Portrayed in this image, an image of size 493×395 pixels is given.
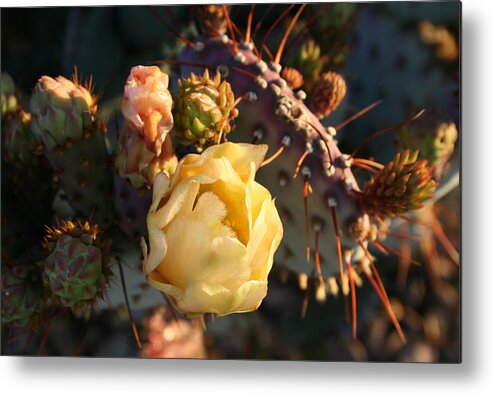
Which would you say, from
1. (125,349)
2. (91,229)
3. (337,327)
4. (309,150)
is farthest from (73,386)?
(309,150)

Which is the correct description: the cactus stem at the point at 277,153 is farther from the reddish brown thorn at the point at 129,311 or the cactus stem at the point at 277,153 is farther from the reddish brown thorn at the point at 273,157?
the reddish brown thorn at the point at 129,311

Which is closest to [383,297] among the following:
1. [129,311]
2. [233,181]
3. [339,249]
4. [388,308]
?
[388,308]

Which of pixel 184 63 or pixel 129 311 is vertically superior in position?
pixel 184 63

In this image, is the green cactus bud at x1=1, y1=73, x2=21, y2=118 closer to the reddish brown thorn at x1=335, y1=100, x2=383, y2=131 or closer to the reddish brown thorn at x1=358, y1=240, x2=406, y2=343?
the reddish brown thorn at x1=335, y1=100, x2=383, y2=131

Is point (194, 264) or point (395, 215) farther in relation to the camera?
point (395, 215)

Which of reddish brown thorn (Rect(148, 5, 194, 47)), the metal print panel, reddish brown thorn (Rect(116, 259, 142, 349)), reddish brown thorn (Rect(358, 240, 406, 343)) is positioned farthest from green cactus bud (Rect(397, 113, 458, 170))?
reddish brown thorn (Rect(116, 259, 142, 349))

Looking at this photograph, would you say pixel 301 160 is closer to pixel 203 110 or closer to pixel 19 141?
pixel 203 110

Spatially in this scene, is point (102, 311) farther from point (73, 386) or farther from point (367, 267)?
point (367, 267)
